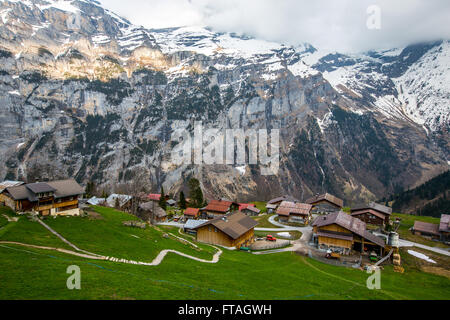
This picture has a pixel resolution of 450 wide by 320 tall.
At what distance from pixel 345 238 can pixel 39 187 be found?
61.3m

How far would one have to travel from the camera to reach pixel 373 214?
80.8 meters

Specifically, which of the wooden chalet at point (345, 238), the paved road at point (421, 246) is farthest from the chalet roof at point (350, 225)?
the paved road at point (421, 246)

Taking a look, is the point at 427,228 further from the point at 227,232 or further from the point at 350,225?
the point at 227,232

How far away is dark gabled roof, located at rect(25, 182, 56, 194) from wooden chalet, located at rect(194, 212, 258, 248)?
31.3m

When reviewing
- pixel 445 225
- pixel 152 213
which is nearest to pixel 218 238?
pixel 152 213

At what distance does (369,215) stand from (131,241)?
241 ft

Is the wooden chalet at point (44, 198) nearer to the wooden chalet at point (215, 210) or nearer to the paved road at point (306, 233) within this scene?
the paved road at point (306, 233)

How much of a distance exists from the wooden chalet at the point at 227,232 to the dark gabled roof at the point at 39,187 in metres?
31.3

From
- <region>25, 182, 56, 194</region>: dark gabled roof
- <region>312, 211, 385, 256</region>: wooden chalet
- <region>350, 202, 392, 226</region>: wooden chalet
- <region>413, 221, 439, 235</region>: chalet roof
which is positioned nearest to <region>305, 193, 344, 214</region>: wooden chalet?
<region>350, 202, 392, 226</region>: wooden chalet

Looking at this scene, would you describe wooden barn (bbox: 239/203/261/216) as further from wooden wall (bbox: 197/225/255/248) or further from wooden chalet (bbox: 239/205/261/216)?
wooden wall (bbox: 197/225/255/248)

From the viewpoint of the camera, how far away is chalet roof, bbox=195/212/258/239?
56.7 meters
